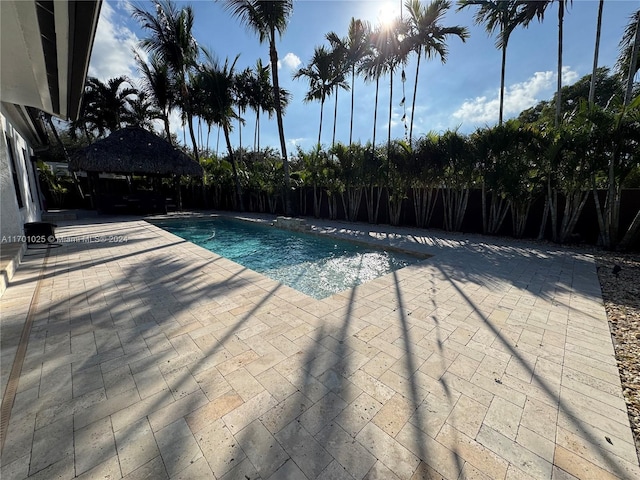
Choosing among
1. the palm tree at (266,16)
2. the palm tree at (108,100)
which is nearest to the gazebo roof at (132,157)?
the palm tree at (266,16)

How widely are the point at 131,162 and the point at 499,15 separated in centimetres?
1784

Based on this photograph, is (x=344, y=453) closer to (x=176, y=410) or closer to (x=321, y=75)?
(x=176, y=410)

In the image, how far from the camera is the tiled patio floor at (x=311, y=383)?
147 centimetres

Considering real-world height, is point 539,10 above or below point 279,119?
above

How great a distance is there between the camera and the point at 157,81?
1658 centimetres

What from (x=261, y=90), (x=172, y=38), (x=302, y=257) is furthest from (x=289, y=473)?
(x=172, y=38)

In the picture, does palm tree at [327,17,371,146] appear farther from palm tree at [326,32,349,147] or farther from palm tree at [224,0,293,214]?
palm tree at [224,0,293,214]

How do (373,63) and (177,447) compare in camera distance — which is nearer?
(177,447)

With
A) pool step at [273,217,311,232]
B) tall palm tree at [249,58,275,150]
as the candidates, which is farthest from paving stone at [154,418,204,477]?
tall palm tree at [249,58,275,150]

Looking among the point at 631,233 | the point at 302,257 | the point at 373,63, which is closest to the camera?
the point at 631,233

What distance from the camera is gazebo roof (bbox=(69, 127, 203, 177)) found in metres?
12.5

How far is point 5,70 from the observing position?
12.0ft

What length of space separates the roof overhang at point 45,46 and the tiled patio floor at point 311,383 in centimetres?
324

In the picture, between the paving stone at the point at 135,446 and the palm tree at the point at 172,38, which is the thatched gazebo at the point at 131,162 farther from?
the paving stone at the point at 135,446
